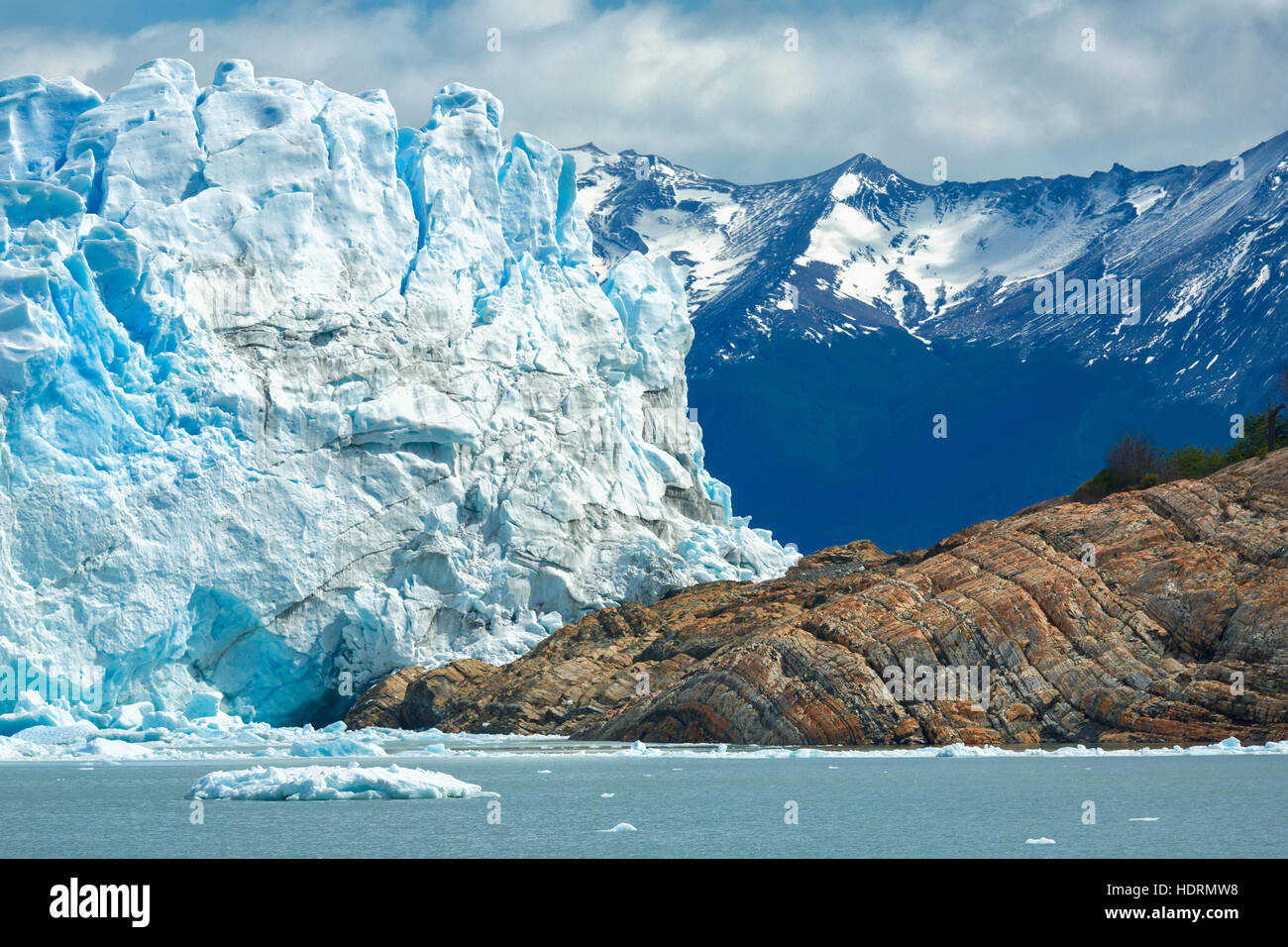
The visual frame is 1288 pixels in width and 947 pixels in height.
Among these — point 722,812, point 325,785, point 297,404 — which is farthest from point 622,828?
point 297,404

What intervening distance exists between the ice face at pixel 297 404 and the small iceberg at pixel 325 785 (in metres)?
22.6

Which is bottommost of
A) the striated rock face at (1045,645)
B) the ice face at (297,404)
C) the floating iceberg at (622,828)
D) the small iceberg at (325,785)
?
the floating iceberg at (622,828)

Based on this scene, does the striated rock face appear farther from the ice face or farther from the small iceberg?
the small iceberg

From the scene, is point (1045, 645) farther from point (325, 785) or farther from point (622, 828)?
point (325, 785)

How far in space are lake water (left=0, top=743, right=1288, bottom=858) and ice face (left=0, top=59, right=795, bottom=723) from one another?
13.6 meters

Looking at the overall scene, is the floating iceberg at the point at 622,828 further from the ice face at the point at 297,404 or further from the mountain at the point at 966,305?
the mountain at the point at 966,305

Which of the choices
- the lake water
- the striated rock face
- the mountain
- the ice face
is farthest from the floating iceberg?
the mountain

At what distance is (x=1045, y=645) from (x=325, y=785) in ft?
72.6

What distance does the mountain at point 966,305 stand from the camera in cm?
10812

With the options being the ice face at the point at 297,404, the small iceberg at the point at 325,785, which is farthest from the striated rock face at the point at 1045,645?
the small iceberg at the point at 325,785

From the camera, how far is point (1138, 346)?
11400 centimetres

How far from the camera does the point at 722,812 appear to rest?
26.4 meters

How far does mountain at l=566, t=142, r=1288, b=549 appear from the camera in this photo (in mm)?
108125
